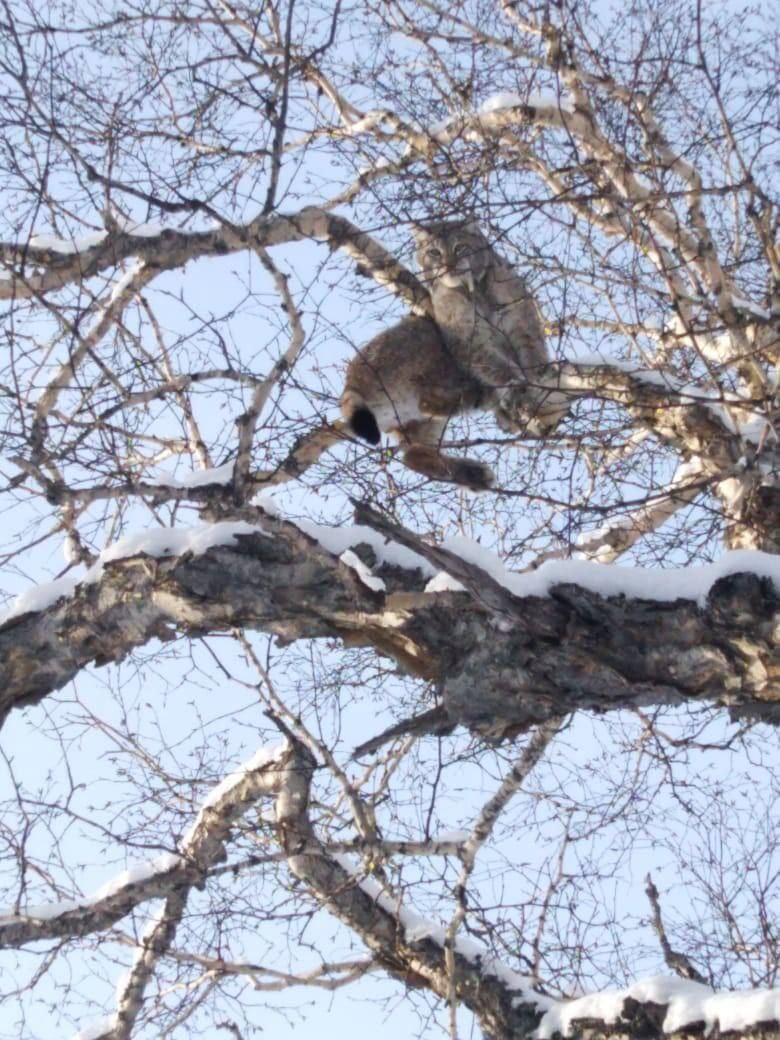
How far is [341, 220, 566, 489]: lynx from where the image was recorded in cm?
619

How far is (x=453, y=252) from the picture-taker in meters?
5.62

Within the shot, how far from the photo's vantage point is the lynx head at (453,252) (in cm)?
537

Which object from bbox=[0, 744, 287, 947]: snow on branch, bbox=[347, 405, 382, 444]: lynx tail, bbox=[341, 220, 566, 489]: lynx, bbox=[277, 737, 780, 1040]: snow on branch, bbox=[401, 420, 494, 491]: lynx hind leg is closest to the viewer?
bbox=[277, 737, 780, 1040]: snow on branch

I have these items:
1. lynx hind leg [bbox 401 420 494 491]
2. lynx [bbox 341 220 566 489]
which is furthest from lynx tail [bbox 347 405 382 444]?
lynx hind leg [bbox 401 420 494 491]

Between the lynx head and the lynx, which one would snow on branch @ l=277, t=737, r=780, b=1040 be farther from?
the lynx head

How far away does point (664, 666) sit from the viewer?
432cm

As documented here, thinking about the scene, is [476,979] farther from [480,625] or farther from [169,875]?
[480,625]

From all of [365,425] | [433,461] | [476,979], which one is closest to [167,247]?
[365,425]

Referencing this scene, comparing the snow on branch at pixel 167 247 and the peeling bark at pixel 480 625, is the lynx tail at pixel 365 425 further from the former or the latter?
the peeling bark at pixel 480 625

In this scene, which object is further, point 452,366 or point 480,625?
point 452,366

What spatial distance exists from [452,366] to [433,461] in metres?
0.71

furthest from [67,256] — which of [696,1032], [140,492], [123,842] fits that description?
[696,1032]

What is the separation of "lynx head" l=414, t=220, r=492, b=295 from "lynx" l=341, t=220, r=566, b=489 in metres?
0.01

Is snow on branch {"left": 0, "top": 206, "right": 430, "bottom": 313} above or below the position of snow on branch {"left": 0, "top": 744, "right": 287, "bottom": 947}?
above
